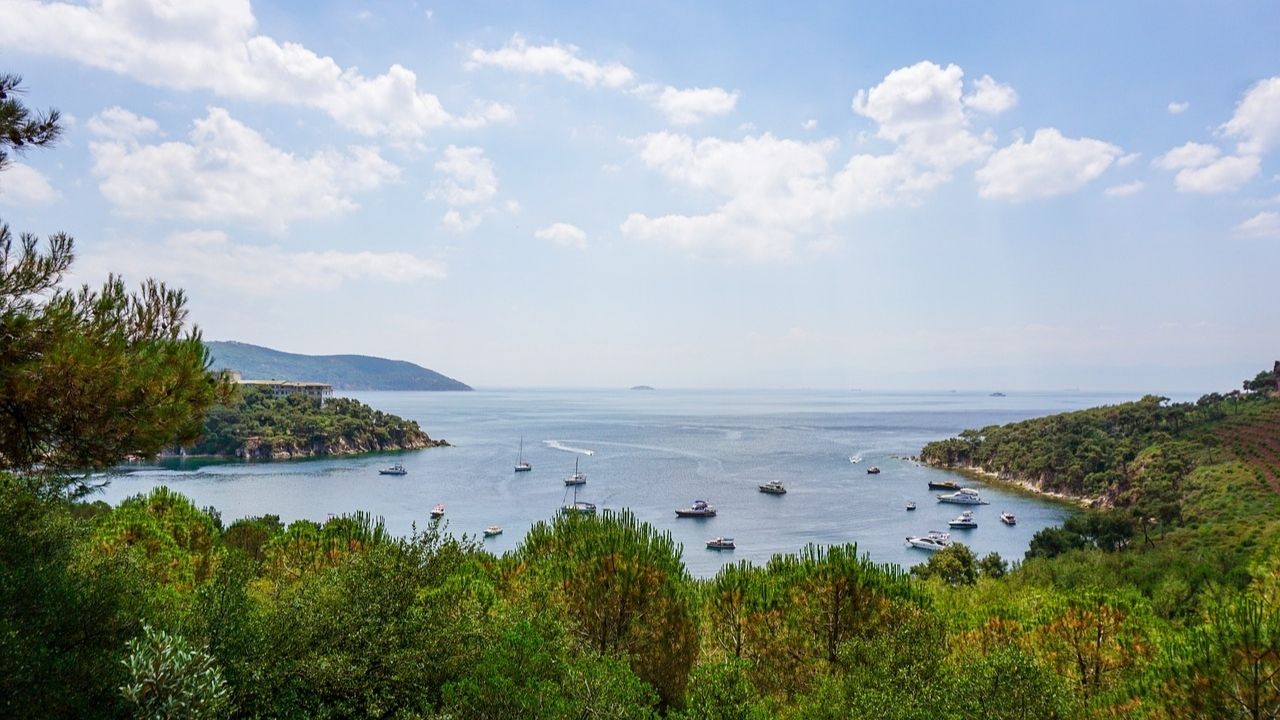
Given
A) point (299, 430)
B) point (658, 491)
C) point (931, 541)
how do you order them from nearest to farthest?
1. point (931, 541)
2. point (658, 491)
3. point (299, 430)

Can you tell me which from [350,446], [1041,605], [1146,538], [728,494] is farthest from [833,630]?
[350,446]

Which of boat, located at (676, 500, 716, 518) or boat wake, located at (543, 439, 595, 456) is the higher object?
boat wake, located at (543, 439, 595, 456)

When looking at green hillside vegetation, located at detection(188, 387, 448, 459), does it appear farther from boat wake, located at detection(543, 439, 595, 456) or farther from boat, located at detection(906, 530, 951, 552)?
boat, located at detection(906, 530, 951, 552)

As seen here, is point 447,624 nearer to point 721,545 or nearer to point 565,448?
point 721,545

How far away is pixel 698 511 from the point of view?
216ft

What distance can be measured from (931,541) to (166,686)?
192 ft

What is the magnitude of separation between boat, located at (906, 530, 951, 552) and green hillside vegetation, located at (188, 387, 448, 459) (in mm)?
86573

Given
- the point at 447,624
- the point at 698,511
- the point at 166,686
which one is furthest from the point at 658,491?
the point at 166,686

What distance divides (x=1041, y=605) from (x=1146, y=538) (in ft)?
164

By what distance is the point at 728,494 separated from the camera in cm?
7750

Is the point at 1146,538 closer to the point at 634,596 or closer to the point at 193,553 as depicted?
the point at 634,596

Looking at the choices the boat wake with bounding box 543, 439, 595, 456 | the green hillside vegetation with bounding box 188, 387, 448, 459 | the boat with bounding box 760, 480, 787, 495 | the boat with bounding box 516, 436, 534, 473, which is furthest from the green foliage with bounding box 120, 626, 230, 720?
the green hillside vegetation with bounding box 188, 387, 448, 459

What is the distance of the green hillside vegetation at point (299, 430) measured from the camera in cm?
10344

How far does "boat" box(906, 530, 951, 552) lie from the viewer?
55.2 metres
